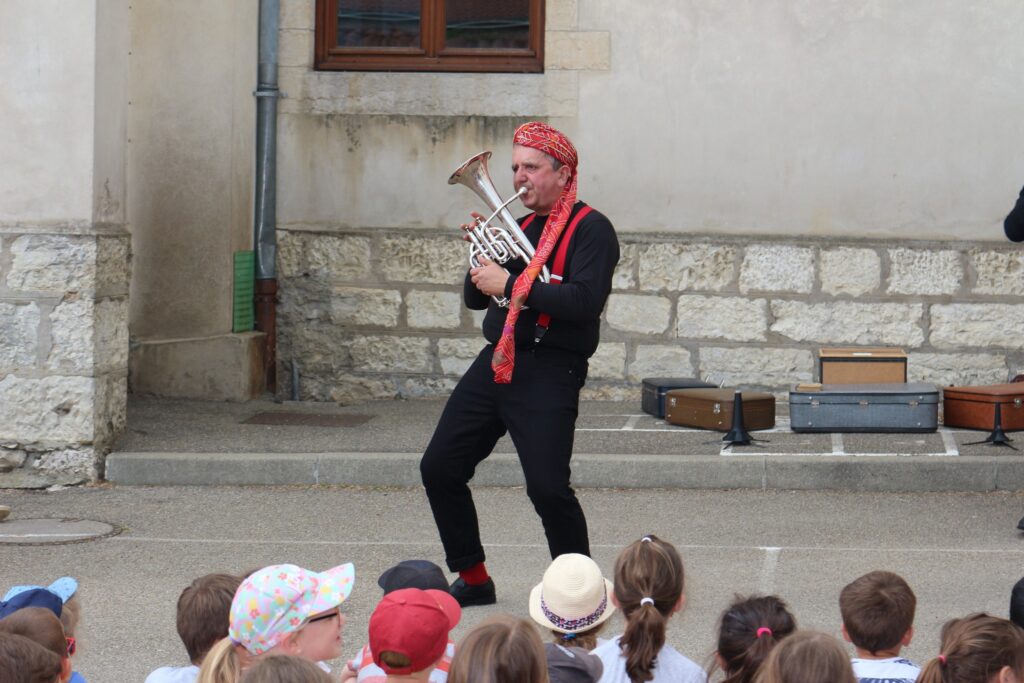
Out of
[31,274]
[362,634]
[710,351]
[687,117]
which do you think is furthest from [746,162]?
[362,634]

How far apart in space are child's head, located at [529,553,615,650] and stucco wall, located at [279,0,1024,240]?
7131 millimetres

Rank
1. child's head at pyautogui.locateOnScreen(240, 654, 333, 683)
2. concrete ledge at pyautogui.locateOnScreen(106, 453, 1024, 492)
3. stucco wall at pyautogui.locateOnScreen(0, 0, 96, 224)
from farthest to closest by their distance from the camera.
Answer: stucco wall at pyautogui.locateOnScreen(0, 0, 96, 224), concrete ledge at pyautogui.locateOnScreen(106, 453, 1024, 492), child's head at pyautogui.locateOnScreen(240, 654, 333, 683)

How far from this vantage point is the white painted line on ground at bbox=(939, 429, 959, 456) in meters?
8.74

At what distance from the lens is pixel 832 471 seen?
852cm

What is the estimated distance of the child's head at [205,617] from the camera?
379cm

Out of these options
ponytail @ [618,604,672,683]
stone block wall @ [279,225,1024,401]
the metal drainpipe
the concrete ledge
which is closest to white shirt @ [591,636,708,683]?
ponytail @ [618,604,672,683]

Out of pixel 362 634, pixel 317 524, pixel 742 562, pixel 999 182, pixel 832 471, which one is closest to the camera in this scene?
pixel 362 634

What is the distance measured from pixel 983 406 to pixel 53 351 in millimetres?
5567

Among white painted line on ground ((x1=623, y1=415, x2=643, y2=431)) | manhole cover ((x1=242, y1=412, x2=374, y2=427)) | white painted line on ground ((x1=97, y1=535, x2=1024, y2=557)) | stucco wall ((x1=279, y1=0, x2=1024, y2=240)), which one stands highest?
stucco wall ((x1=279, y1=0, x2=1024, y2=240))

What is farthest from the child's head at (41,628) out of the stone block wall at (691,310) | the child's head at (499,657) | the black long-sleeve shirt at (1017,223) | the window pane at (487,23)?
the window pane at (487,23)

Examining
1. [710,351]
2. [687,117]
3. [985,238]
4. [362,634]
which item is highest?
[687,117]

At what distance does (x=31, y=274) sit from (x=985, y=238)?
6399 millimetres

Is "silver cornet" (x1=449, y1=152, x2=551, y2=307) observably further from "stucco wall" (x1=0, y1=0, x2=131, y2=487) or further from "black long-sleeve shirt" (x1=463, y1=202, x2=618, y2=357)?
"stucco wall" (x1=0, y1=0, x2=131, y2=487)

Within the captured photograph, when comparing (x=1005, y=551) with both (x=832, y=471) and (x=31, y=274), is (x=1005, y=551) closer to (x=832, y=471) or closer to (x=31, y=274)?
(x=832, y=471)
